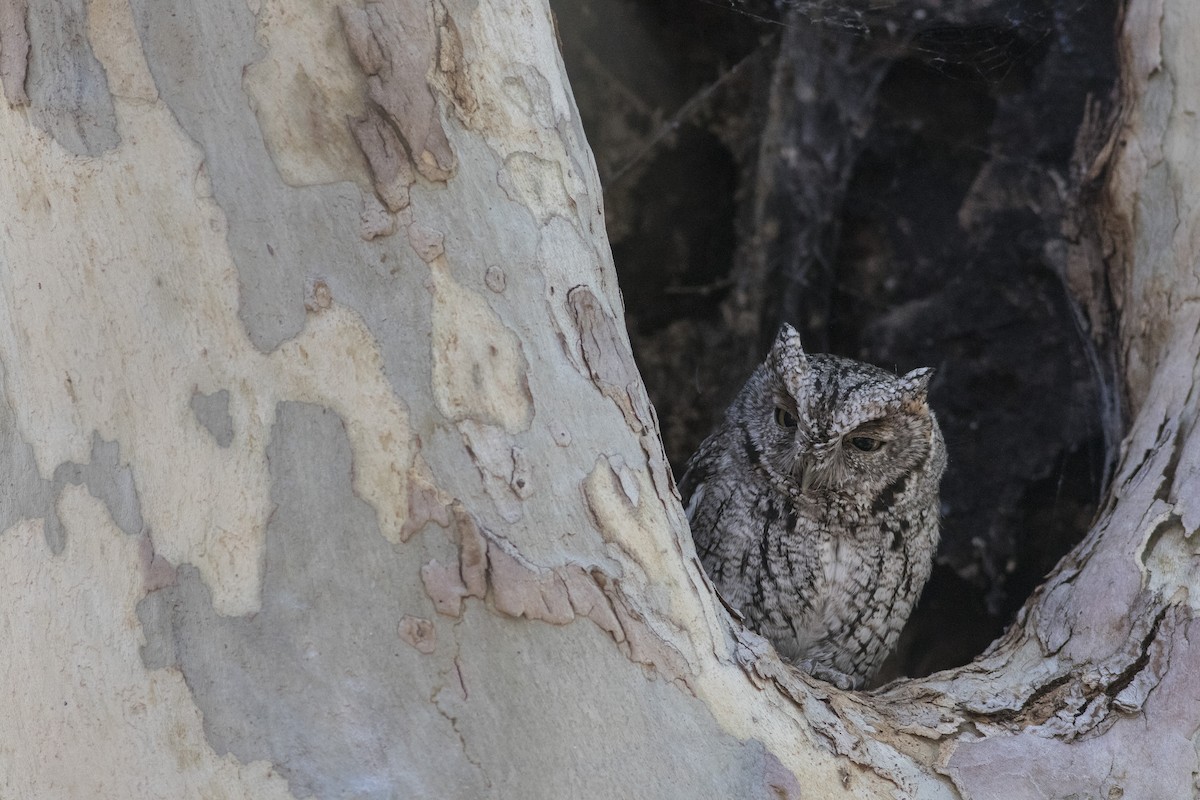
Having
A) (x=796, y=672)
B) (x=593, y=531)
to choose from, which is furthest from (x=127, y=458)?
(x=796, y=672)

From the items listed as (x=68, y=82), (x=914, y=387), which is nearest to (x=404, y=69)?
(x=68, y=82)

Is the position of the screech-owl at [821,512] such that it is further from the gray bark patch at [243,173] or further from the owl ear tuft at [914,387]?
the gray bark patch at [243,173]

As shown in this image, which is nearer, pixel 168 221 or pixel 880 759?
pixel 168 221

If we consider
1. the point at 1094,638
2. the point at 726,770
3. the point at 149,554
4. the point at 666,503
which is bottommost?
the point at 149,554

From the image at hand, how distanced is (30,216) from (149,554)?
52 centimetres

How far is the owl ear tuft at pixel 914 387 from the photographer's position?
246 centimetres

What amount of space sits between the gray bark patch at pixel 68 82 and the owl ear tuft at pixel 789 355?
1.49 meters

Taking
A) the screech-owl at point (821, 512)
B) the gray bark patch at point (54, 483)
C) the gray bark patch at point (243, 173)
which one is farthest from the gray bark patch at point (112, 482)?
the screech-owl at point (821, 512)

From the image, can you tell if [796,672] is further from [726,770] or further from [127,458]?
[127,458]

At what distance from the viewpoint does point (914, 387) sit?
246cm

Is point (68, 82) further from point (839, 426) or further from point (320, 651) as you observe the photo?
point (839, 426)

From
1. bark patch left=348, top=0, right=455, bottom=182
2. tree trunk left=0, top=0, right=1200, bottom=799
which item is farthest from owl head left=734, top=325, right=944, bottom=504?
bark patch left=348, top=0, right=455, bottom=182

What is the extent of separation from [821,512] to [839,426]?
0.27 m

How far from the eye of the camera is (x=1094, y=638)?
1994 mm
